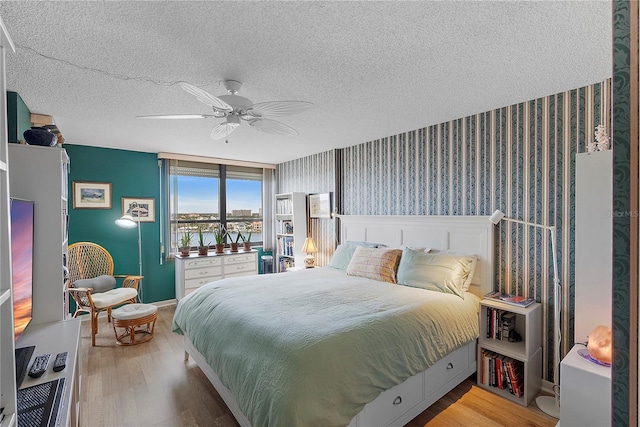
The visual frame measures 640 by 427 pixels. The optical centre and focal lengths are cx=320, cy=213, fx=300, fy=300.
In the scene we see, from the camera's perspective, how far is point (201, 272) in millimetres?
4613

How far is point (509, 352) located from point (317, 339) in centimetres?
169

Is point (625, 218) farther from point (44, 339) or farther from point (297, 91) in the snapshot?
point (44, 339)

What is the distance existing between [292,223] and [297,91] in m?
2.97

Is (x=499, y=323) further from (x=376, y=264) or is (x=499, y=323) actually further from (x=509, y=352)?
(x=376, y=264)

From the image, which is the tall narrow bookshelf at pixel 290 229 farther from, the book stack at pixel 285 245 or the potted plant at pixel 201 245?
the potted plant at pixel 201 245

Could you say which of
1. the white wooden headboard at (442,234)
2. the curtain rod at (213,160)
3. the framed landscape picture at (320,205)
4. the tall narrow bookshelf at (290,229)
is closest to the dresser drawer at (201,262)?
the tall narrow bookshelf at (290,229)

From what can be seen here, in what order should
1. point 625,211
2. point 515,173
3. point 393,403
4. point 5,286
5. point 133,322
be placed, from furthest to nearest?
point 133,322 < point 515,173 < point 393,403 < point 5,286 < point 625,211

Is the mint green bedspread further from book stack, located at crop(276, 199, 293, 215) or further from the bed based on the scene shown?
book stack, located at crop(276, 199, 293, 215)

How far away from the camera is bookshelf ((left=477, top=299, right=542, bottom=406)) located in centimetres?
231

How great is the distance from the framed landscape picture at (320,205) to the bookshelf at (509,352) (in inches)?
103

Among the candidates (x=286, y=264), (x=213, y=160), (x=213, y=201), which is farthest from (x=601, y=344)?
(x=213, y=201)

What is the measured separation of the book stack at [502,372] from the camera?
A: 2350mm

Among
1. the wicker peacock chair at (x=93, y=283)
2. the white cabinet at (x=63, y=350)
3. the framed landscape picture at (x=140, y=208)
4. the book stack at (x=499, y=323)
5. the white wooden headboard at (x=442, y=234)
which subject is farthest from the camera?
the framed landscape picture at (x=140, y=208)

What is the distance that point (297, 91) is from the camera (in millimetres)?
2332
